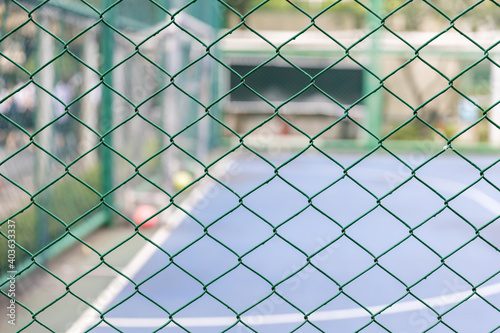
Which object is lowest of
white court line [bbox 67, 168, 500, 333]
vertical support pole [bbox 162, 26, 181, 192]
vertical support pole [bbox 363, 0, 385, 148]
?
vertical support pole [bbox 363, 0, 385, 148]

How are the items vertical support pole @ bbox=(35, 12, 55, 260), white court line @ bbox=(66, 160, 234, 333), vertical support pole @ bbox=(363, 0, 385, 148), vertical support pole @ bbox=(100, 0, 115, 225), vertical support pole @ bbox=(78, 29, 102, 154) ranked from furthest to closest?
1. vertical support pole @ bbox=(363, 0, 385, 148)
2. vertical support pole @ bbox=(100, 0, 115, 225)
3. vertical support pole @ bbox=(78, 29, 102, 154)
4. vertical support pole @ bbox=(35, 12, 55, 260)
5. white court line @ bbox=(66, 160, 234, 333)

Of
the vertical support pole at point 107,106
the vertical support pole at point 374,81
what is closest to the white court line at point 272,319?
the vertical support pole at point 107,106

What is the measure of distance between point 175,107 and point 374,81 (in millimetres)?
7101

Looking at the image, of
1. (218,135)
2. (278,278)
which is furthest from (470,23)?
(278,278)

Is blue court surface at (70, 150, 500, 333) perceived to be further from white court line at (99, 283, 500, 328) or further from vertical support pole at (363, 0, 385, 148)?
vertical support pole at (363, 0, 385, 148)

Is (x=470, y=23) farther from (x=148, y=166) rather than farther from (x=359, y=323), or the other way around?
(x=359, y=323)

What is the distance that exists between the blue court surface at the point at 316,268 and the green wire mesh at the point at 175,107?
91 millimetres

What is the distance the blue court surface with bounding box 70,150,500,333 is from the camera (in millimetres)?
2525

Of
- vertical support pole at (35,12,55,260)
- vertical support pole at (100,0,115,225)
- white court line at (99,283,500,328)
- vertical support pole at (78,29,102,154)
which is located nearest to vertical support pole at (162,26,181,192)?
vertical support pole at (100,0,115,225)

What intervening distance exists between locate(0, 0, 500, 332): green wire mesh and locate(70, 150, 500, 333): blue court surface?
0.09m

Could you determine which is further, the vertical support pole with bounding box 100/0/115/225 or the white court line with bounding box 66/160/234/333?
the vertical support pole with bounding box 100/0/115/225

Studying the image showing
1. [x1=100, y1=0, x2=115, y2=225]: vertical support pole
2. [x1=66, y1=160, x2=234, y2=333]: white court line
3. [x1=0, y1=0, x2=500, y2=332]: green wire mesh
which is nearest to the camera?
[x1=0, y1=0, x2=500, y2=332]: green wire mesh

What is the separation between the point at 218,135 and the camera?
13594mm

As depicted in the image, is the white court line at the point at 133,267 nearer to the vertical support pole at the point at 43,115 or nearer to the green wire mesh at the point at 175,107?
the green wire mesh at the point at 175,107
